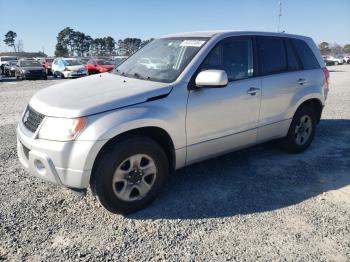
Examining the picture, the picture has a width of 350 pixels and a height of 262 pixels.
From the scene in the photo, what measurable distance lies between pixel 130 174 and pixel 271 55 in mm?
2686

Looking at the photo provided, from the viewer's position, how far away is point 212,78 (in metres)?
3.63

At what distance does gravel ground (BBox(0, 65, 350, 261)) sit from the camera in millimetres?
2951

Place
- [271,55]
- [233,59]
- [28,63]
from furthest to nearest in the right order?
[28,63]
[271,55]
[233,59]

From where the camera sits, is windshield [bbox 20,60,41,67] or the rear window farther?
windshield [bbox 20,60,41,67]

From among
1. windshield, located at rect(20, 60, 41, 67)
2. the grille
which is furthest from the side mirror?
windshield, located at rect(20, 60, 41, 67)

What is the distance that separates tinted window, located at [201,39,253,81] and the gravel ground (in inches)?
53.1

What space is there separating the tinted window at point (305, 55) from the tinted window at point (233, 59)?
1.17 metres

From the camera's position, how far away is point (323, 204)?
3818mm

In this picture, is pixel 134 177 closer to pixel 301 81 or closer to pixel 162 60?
pixel 162 60

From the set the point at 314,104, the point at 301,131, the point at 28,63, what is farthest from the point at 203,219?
the point at 28,63

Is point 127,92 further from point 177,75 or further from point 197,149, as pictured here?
point 197,149

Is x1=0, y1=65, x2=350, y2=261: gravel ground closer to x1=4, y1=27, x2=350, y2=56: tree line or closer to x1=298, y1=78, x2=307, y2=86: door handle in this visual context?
x1=298, y1=78, x2=307, y2=86: door handle

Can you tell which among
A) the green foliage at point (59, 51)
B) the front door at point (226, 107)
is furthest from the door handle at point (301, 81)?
the green foliage at point (59, 51)

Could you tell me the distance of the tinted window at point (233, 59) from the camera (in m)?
4.04
